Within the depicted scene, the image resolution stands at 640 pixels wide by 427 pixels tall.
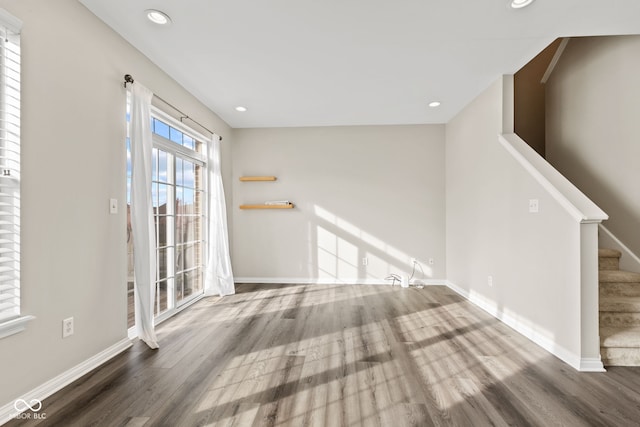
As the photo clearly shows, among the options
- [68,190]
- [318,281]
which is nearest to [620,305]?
[318,281]

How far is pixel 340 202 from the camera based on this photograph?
4.75 m

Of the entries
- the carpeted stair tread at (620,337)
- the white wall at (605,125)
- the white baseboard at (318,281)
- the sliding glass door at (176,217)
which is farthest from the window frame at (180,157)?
the white wall at (605,125)

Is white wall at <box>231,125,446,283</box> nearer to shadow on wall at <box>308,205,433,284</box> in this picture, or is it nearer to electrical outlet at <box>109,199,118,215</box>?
shadow on wall at <box>308,205,433,284</box>

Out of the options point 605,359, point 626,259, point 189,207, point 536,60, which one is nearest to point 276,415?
point 605,359

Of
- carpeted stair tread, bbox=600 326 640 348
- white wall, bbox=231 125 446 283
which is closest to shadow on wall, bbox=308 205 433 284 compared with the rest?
white wall, bbox=231 125 446 283

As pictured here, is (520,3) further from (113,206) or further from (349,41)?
(113,206)

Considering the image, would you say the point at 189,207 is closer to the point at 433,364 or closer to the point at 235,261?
the point at 235,261

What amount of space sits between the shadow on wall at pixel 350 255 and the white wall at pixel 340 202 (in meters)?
0.02

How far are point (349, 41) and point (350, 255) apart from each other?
3128 millimetres

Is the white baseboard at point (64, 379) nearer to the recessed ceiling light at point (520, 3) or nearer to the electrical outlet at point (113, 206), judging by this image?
the electrical outlet at point (113, 206)

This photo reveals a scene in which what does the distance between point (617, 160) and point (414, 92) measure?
2.22 m

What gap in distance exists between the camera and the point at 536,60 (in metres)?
4.11

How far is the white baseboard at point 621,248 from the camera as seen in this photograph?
2.93 metres

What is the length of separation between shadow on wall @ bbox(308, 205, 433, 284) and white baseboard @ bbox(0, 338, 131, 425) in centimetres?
287
